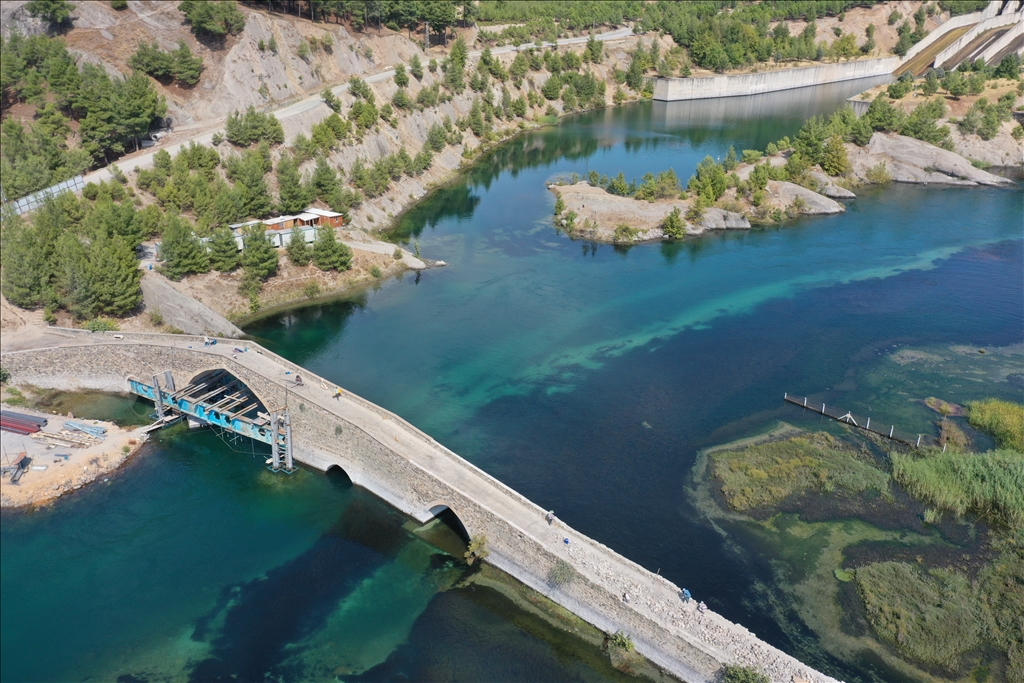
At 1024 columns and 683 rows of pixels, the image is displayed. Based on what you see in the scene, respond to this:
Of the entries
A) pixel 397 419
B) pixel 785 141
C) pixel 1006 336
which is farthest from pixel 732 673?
pixel 785 141

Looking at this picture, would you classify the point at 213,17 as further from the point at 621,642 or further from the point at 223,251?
the point at 621,642

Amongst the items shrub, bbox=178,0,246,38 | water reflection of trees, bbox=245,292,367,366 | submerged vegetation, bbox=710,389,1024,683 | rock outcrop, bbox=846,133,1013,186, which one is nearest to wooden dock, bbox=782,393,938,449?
submerged vegetation, bbox=710,389,1024,683

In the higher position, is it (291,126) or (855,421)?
(291,126)

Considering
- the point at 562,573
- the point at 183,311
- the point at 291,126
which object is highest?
the point at 291,126

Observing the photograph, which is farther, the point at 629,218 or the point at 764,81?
the point at 764,81

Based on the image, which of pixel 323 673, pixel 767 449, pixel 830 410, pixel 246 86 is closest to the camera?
pixel 323 673

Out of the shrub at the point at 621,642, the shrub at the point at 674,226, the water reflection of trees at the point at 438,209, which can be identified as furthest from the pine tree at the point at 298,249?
the shrub at the point at 621,642

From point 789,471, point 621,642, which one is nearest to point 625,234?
point 789,471

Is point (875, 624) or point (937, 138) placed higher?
point (937, 138)

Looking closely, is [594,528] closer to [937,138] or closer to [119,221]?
[119,221]
